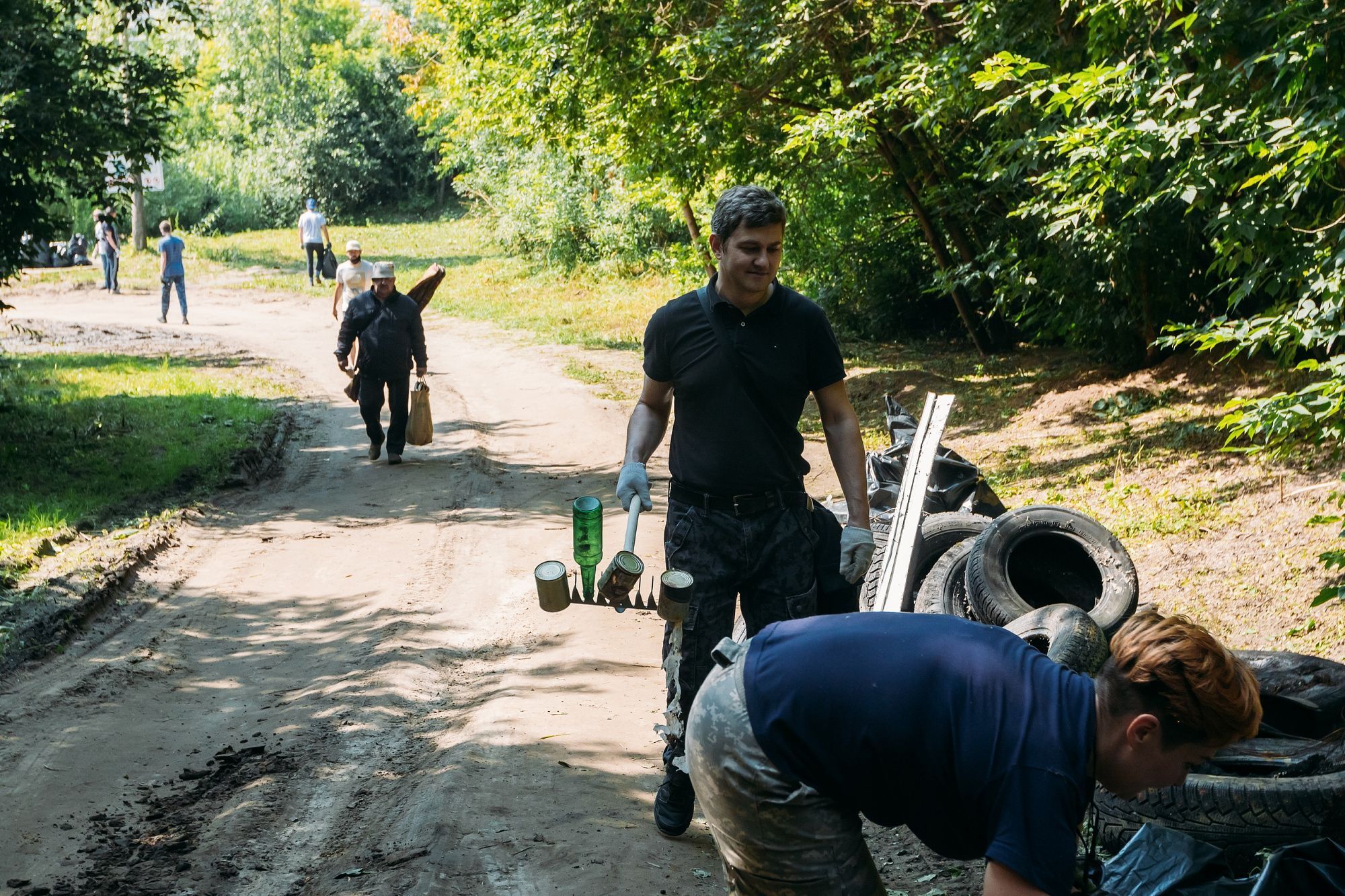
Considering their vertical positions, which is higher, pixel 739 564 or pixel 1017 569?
pixel 739 564

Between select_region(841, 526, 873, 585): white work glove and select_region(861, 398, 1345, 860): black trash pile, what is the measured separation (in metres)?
0.77

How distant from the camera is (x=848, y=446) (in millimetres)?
4434

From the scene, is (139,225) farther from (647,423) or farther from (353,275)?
(647,423)

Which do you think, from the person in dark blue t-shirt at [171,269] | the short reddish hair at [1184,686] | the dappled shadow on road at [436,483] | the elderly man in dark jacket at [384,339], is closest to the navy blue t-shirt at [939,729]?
the short reddish hair at [1184,686]

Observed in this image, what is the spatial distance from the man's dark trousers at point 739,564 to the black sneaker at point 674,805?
1.79ft

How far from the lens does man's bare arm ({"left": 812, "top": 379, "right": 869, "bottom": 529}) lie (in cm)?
442

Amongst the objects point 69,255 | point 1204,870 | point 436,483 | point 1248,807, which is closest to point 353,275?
point 436,483

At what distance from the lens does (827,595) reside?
450 cm

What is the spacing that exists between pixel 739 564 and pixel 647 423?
2.14 feet

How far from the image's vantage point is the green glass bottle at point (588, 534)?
15.3 ft

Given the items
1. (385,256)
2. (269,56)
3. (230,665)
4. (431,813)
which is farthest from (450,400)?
(269,56)

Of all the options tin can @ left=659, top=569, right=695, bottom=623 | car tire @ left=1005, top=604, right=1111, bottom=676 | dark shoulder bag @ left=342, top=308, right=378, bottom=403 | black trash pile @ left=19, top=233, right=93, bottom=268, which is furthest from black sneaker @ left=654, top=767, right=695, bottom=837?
black trash pile @ left=19, top=233, right=93, bottom=268

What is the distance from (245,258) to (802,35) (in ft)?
82.0

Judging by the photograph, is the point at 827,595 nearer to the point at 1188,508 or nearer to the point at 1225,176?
the point at 1225,176
